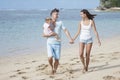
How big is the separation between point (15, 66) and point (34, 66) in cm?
70

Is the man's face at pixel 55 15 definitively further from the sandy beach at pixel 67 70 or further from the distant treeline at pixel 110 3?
the distant treeline at pixel 110 3

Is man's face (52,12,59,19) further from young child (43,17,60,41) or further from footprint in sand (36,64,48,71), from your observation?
footprint in sand (36,64,48,71)

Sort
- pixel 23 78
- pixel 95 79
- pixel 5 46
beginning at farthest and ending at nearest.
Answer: pixel 5 46 < pixel 23 78 < pixel 95 79

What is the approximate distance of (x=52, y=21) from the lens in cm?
849

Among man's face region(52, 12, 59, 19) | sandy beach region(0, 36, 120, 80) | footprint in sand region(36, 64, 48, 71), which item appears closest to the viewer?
man's face region(52, 12, 59, 19)

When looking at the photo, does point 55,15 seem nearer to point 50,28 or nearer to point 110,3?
point 50,28

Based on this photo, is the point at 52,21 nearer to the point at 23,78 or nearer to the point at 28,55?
the point at 23,78

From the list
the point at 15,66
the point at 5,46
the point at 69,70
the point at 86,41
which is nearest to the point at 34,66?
the point at 15,66

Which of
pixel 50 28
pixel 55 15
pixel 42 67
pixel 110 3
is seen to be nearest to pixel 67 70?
pixel 42 67

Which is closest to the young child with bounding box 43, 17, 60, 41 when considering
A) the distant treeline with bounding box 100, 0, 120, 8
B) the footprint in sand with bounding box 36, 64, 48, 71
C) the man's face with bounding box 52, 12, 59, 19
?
the man's face with bounding box 52, 12, 59, 19

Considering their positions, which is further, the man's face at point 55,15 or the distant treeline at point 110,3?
the distant treeline at point 110,3

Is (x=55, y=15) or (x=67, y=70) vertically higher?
(x=55, y=15)

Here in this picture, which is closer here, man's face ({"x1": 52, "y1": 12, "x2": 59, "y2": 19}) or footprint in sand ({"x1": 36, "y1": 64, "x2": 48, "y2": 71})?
man's face ({"x1": 52, "y1": 12, "x2": 59, "y2": 19})

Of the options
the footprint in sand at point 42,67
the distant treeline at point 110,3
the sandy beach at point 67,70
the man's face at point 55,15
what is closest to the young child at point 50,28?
the man's face at point 55,15
